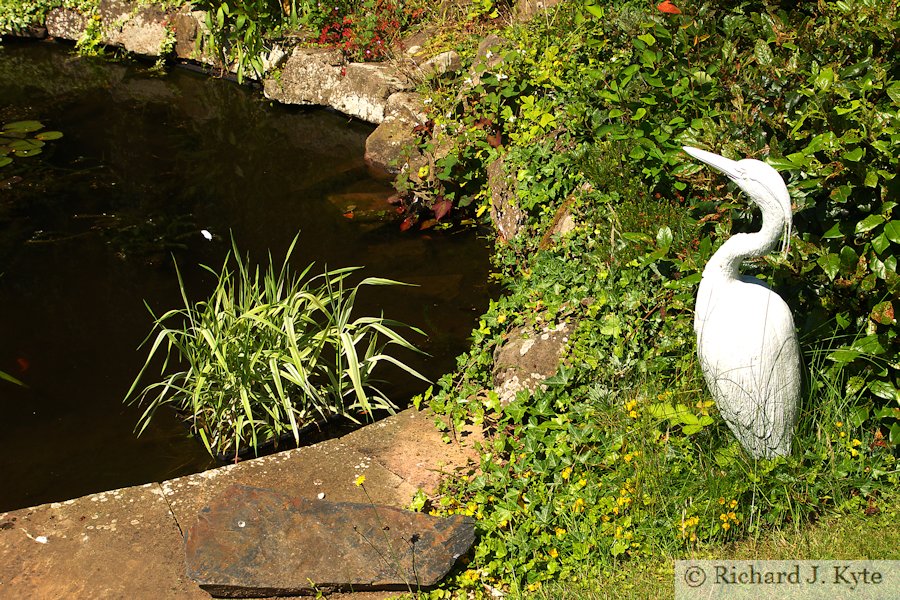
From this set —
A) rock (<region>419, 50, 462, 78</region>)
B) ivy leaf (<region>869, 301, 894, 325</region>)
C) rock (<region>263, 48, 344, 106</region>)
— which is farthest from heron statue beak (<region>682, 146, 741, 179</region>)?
rock (<region>263, 48, 344, 106</region>)

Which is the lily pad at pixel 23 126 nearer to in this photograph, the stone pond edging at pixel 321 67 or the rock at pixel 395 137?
the stone pond edging at pixel 321 67

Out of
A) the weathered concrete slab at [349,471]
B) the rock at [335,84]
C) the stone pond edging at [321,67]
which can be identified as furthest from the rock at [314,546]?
the rock at [335,84]

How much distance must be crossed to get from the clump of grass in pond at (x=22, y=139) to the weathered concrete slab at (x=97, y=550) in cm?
533

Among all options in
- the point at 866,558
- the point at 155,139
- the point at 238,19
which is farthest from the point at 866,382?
the point at 238,19

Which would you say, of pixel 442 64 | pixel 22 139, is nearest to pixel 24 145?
pixel 22 139

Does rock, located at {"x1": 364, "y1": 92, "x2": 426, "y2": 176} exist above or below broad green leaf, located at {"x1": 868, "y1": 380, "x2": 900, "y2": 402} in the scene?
below

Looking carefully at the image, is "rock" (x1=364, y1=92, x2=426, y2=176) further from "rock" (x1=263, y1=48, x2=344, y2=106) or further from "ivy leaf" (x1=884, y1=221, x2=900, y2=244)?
"ivy leaf" (x1=884, y1=221, x2=900, y2=244)

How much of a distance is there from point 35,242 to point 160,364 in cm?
224

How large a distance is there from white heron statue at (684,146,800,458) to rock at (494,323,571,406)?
94 centimetres

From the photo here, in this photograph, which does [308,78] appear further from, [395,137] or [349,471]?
[349,471]

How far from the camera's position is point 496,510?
350 centimetres

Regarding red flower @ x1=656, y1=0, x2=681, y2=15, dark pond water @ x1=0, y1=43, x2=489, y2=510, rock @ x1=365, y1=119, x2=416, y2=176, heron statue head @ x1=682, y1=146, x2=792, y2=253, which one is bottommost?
dark pond water @ x1=0, y1=43, x2=489, y2=510

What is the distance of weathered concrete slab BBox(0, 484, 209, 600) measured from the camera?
133 inches

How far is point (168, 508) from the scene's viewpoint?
3801 millimetres
